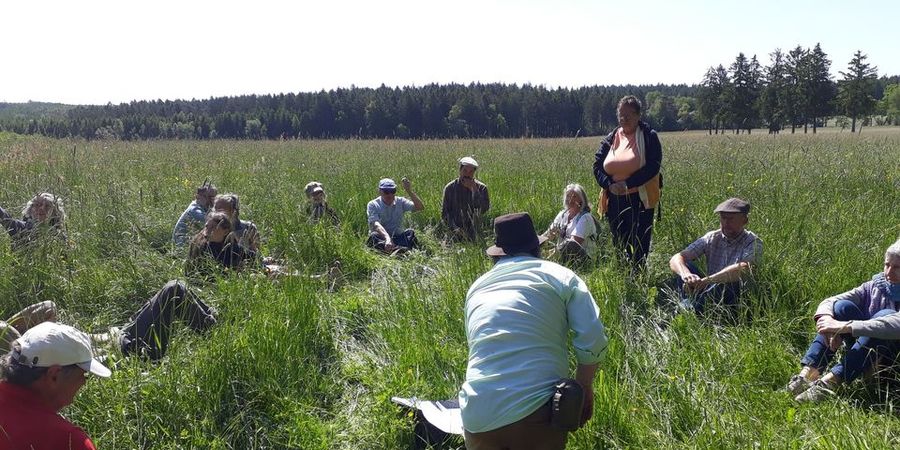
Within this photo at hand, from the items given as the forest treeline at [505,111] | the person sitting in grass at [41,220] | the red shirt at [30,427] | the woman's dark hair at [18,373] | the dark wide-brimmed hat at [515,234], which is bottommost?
the red shirt at [30,427]

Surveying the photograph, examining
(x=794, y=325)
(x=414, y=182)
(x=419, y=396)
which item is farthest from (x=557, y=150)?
(x=419, y=396)

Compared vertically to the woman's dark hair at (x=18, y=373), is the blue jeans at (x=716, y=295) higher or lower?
lower

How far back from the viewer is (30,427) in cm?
203

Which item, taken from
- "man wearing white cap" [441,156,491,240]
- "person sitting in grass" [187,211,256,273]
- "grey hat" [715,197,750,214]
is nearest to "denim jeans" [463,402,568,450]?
"grey hat" [715,197,750,214]

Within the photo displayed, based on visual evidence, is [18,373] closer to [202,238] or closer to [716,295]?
[202,238]

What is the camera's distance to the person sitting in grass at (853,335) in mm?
2920

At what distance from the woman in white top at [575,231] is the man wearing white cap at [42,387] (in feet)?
10.7

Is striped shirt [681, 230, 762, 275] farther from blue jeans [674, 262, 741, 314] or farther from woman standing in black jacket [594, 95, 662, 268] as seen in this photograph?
woman standing in black jacket [594, 95, 662, 268]

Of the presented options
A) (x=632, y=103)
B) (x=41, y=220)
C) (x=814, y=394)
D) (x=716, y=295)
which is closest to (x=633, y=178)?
(x=632, y=103)

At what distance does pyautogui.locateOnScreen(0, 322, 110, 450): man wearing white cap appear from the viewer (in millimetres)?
2027

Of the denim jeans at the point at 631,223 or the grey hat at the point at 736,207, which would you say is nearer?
the grey hat at the point at 736,207

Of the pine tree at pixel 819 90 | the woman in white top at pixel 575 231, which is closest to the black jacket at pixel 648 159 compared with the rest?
the woman in white top at pixel 575 231

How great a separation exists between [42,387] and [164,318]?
1.54m

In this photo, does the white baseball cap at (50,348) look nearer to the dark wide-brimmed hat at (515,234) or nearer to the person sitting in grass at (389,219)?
the dark wide-brimmed hat at (515,234)
